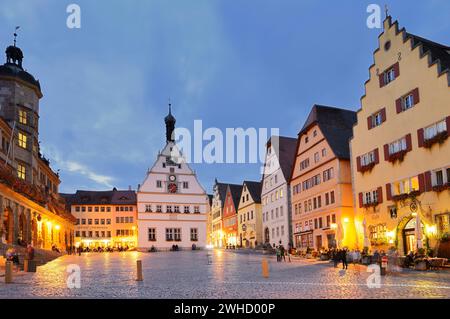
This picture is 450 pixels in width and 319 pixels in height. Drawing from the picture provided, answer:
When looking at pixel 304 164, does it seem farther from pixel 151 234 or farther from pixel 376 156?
pixel 151 234

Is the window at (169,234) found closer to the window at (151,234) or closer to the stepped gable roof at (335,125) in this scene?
the window at (151,234)

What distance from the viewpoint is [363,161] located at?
3972 cm

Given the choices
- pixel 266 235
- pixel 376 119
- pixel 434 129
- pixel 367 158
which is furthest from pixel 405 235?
pixel 266 235

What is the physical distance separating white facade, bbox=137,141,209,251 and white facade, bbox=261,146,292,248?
12.7 m

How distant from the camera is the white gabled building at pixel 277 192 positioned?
5728 centimetres

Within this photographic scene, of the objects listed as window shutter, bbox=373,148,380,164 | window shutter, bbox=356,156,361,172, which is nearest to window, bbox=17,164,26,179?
window shutter, bbox=356,156,361,172

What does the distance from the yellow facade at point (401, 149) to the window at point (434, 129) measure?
0.10 meters

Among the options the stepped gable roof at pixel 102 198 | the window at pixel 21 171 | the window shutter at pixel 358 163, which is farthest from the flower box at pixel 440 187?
the stepped gable roof at pixel 102 198

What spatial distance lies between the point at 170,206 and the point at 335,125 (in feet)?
111

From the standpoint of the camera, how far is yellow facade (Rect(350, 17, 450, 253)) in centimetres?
3012

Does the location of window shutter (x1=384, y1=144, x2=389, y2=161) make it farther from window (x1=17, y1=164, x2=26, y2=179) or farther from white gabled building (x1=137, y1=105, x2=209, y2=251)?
white gabled building (x1=137, y1=105, x2=209, y2=251)

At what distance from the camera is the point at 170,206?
243 ft
